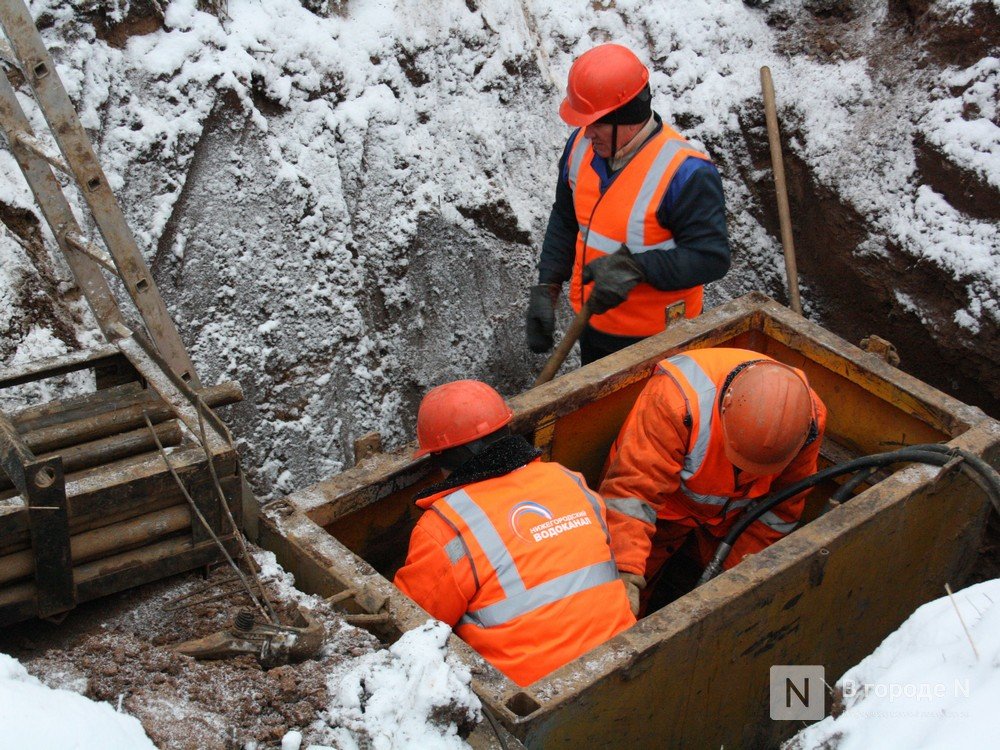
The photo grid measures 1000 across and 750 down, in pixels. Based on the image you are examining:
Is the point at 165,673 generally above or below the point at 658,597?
above

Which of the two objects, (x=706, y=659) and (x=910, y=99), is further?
(x=910, y=99)

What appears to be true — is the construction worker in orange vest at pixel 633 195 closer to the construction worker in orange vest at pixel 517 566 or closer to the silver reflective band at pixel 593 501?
the silver reflective band at pixel 593 501

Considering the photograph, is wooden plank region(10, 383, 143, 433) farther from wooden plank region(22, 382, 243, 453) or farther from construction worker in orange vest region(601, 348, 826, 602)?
construction worker in orange vest region(601, 348, 826, 602)

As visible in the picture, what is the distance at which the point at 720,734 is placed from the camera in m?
3.57

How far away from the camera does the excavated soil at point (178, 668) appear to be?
2395 millimetres

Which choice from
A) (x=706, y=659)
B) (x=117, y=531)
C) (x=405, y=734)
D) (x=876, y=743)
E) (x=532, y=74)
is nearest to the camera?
(x=876, y=743)

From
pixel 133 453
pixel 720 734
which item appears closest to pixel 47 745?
Result: pixel 133 453

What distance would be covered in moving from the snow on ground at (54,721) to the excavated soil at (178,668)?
0.13 m

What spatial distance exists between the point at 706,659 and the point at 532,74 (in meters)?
3.66

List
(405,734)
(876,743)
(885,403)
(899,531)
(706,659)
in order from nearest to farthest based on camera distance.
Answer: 1. (876,743)
2. (405,734)
3. (706,659)
4. (899,531)
5. (885,403)

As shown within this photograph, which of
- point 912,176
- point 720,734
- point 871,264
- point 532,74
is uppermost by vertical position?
point 532,74

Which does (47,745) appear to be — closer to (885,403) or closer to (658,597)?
(658,597)

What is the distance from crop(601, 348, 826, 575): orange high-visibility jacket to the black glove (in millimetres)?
623

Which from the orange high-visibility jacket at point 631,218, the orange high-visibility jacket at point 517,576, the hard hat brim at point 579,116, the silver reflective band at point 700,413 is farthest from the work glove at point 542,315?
the orange high-visibility jacket at point 517,576
